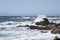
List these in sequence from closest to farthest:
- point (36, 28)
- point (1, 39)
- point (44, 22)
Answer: point (1, 39) → point (36, 28) → point (44, 22)

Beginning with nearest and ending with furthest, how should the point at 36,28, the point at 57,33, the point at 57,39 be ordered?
1. the point at 57,39
2. the point at 57,33
3. the point at 36,28

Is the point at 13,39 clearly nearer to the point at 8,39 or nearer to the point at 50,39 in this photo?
the point at 8,39

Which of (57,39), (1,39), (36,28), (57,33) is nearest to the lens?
(57,39)

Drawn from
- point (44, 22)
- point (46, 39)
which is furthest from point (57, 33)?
point (44, 22)

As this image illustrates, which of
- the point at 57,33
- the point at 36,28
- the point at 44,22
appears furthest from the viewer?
the point at 44,22

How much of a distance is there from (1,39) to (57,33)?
819 cm

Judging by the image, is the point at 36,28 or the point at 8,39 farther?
the point at 36,28

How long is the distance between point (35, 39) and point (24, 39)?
127 centimetres

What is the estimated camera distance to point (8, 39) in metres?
25.5

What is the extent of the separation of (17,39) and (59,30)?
730cm

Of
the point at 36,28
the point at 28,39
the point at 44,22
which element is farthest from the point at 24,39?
the point at 44,22

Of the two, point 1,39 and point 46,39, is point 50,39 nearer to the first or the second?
point 46,39

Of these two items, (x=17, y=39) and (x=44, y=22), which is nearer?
(x=17, y=39)

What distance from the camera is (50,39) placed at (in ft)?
83.0
